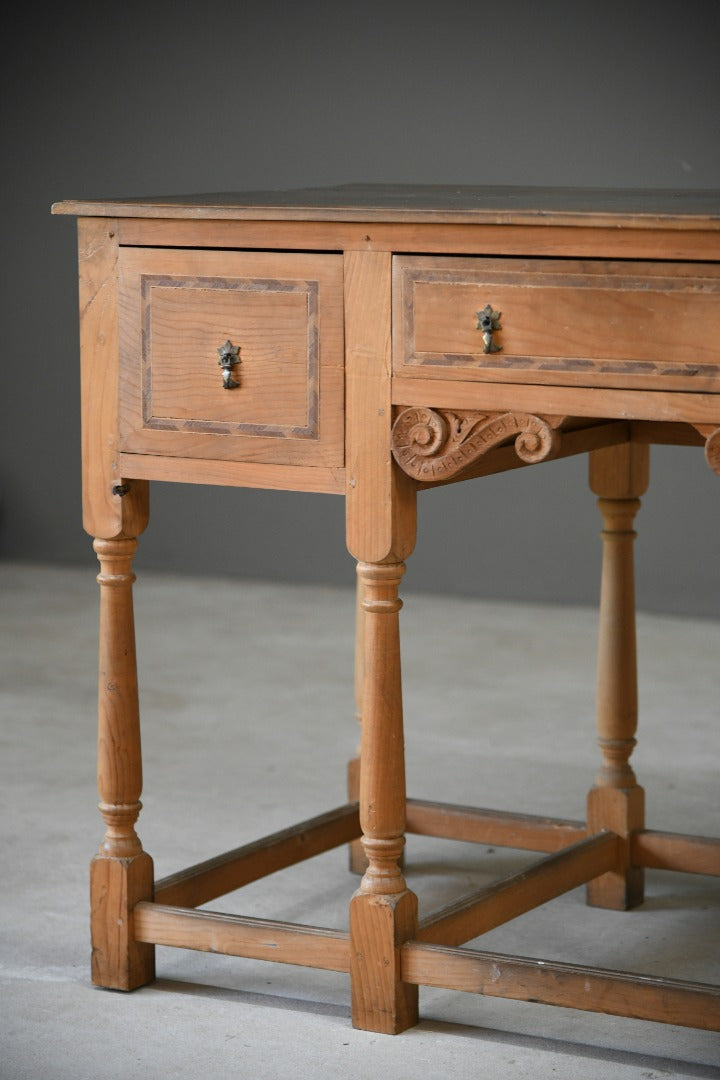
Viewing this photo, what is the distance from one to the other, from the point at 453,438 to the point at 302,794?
1725 millimetres

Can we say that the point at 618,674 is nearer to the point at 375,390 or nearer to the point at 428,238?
the point at 375,390

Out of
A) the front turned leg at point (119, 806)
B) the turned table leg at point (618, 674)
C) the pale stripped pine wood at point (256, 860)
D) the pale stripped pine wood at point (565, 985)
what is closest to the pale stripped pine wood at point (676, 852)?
the turned table leg at point (618, 674)

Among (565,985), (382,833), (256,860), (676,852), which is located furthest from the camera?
(676,852)

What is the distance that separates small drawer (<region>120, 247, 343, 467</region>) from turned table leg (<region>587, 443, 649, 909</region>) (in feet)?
2.93

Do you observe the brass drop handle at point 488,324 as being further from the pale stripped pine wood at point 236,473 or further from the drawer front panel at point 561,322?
the pale stripped pine wood at point 236,473

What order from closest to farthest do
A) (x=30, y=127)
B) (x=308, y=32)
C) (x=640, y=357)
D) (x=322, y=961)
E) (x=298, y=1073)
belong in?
1. (x=640, y=357)
2. (x=298, y=1073)
3. (x=322, y=961)
4. (x=308, y=32)
5. (x=30, y=127)

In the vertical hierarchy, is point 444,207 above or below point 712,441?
above

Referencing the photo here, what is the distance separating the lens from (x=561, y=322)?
2.57 m

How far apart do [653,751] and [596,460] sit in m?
1.33

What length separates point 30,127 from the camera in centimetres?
769

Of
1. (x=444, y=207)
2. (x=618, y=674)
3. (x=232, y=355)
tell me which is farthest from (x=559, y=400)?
(x=618, y=674)

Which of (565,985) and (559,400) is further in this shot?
(565,985)

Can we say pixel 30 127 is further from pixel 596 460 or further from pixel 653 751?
pixel 596 460

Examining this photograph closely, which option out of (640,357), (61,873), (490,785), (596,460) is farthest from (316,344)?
(490,785)
